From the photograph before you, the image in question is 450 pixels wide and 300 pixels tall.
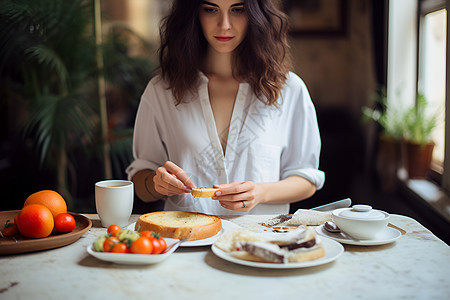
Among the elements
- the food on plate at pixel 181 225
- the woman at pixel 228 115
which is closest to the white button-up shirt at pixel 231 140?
the woman at pixel 228 115

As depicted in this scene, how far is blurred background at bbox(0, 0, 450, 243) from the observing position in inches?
103

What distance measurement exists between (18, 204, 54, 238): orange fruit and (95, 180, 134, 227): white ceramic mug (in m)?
0.16

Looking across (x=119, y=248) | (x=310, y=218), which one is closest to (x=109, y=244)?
(x=119, y=248)

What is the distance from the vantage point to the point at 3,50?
2590 mm

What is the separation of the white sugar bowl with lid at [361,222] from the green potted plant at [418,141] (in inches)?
79.3

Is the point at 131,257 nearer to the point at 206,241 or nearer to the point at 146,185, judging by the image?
the point at 206,241

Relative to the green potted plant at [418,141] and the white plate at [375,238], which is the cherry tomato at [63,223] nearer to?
the white plate at [375,238]

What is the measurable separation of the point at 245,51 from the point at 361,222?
0.90 meters

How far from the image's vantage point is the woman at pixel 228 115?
177 cm

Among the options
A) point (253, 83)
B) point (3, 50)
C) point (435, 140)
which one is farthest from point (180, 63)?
point (435, 140)

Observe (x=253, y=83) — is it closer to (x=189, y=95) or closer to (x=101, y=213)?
(x=189, y=95)

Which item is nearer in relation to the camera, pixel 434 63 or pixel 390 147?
pixel 434 63

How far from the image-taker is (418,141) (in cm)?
310

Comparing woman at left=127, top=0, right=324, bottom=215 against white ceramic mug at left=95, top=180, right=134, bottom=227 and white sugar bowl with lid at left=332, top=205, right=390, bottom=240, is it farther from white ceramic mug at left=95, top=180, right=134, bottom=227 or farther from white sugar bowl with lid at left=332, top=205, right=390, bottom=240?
white sugar bowl with lid at left=332, top=205, right=390, bottom=240
